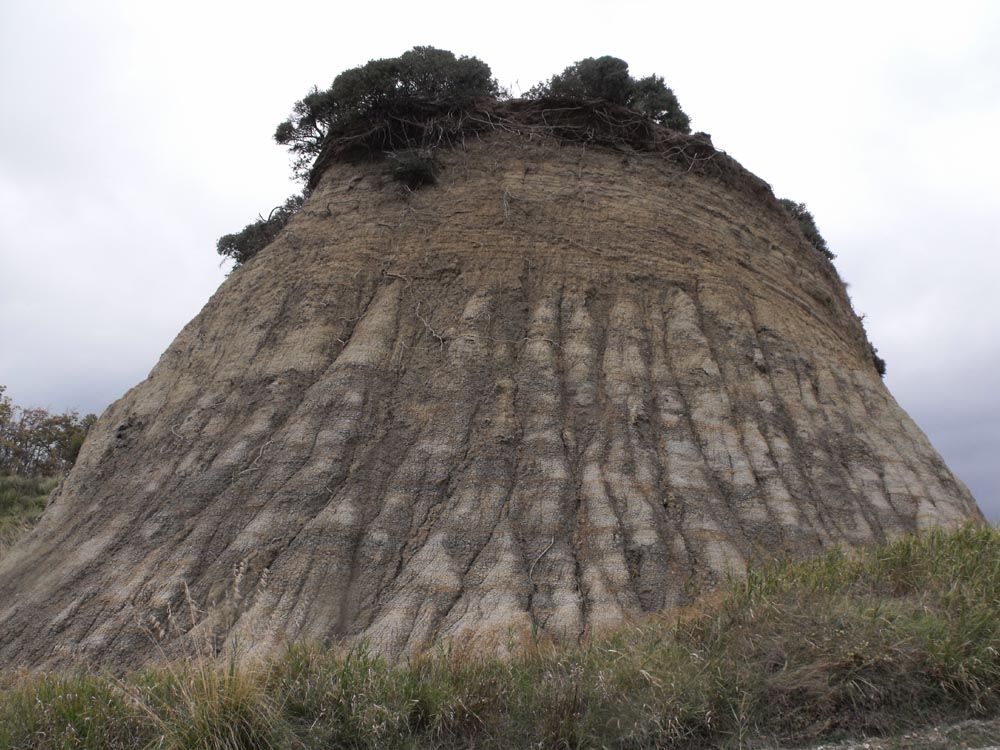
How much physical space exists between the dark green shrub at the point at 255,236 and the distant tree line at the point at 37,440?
12.9m

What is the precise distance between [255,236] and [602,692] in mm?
16390

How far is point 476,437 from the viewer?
11.2m

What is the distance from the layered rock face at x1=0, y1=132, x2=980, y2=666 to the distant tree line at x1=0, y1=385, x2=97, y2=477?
64.7 feet

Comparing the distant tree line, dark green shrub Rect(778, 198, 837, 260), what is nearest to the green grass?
the distant tree line

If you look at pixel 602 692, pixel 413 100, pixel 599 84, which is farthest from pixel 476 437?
pixel 599 84

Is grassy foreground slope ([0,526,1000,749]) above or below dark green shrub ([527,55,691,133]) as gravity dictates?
below

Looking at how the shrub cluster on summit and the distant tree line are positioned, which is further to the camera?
the distant tree line

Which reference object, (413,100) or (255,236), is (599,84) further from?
(255,236)

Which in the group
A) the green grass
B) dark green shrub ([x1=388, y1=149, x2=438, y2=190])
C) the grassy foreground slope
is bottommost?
the grassy foreground slope

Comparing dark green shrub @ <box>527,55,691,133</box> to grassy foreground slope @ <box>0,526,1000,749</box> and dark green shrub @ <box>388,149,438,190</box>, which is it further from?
grassy foreground slope @ <box>0,526,1000,749</box>

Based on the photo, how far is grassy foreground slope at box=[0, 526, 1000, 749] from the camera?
5910 millimetres

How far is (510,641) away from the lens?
8023 mm

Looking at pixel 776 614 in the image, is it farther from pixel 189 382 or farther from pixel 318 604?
pixel 189 382

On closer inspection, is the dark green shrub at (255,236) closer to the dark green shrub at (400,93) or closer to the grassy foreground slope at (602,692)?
the dark green shrub at (400,93)
